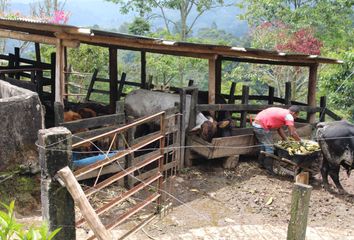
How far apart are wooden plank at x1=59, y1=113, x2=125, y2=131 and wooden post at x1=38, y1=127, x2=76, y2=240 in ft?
8.93

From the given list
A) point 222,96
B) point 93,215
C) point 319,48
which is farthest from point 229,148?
point 319,48

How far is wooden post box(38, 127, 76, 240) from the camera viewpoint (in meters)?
3.33

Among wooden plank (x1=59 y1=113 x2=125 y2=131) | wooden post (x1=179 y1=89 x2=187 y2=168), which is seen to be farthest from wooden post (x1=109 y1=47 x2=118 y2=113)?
wooden plank (x1=59 y1=113 x2=125 y2=131)

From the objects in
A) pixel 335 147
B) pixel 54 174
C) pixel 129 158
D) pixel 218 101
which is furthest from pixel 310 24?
pixel 54 174

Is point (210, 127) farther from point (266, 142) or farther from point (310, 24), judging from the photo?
point (310, 24)

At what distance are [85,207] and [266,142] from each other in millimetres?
6298

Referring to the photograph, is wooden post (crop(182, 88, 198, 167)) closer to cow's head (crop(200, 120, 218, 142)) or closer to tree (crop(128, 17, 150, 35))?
cow's head (crop(200, 120, 218, 142))

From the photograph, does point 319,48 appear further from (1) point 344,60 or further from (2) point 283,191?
(2) point 283,191

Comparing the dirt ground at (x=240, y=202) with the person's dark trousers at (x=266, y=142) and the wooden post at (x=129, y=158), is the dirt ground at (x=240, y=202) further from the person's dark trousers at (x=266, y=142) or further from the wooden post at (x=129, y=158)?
the wooden post at (x=129, y=158)

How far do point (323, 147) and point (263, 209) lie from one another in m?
2.08

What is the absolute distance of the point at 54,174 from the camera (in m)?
3.35

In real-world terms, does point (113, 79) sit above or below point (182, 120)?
above

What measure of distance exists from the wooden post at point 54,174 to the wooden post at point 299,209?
7.04 feet

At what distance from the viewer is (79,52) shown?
55.0ft
